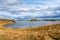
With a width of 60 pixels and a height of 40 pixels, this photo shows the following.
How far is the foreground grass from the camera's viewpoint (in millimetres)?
5347

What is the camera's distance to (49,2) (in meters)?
5.89

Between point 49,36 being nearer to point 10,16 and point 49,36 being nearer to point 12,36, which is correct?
point 12,36

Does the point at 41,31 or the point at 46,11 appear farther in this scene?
the point at 46,11

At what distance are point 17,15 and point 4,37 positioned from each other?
1.19m

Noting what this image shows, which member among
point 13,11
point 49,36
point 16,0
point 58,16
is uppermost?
point 16,0

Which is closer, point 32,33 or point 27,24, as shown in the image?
point 32,33

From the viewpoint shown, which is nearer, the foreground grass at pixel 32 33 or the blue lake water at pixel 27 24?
the foreground grass at pixel 32 33

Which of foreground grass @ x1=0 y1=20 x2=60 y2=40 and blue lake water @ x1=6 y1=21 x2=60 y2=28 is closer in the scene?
foreground grass @ x1=0 y1=20 x2=60 y2=40

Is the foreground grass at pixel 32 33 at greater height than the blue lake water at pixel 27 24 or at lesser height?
lesser

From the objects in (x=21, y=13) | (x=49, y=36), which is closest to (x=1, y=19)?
(x=21, y=13)

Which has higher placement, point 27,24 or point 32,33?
point 27,24

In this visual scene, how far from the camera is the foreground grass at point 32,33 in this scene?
5.35 m

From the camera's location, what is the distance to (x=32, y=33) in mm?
5453

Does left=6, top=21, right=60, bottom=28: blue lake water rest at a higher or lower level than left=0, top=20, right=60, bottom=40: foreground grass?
higher
